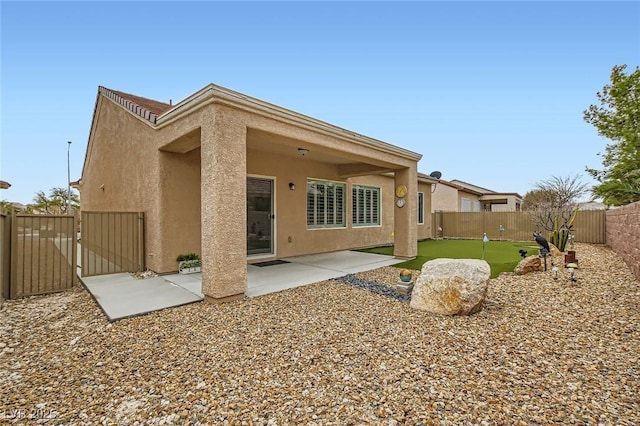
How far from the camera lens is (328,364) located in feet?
10.0

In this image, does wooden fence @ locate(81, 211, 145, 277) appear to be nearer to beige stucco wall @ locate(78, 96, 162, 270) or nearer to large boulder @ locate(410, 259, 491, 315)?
beige stucco wall @ locate(78, 96, 162, 270)

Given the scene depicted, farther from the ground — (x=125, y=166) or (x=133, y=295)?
(x=125, y=166)

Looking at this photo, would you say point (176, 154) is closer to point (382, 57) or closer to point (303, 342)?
point (303, 342)

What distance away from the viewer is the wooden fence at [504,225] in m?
12.7

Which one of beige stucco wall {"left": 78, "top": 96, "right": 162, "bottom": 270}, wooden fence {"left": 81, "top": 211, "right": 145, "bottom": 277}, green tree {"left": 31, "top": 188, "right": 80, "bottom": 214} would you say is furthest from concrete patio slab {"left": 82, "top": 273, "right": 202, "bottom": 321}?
green tree {"left": 31, "top": 188, "right": 80, "bottom": 214}

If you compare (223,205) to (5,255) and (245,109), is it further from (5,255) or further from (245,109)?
(5,255)

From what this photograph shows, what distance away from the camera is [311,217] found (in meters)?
10.6

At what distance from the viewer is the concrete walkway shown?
16.0 feet

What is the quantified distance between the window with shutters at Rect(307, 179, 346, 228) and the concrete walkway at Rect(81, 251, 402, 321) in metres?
1.97

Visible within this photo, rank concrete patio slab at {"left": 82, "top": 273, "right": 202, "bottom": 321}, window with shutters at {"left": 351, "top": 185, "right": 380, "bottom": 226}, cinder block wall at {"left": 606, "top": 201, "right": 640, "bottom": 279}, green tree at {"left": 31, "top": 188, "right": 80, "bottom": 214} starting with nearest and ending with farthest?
concrete patio slab at {"left": 82, "top": 273, "right": 202, "bottom": 321}, cinder block wall at {"left": 606, "top": 201, "right": 640, "bottom": 279}, window with shutters at {"left": 351, "top": 185, "right": 380, "bottom": 226}, green tree at {"left": 31, "top": 188, "right": 80, "bottom": 214}

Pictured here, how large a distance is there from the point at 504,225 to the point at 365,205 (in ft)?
29.7

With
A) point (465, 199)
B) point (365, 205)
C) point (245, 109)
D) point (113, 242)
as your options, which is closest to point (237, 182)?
point (245, 109)

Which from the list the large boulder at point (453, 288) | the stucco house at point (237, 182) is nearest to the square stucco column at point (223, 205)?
the stucco house at point (237, 182)

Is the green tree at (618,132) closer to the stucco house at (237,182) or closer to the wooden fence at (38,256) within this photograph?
the stucco house at (237,182)
